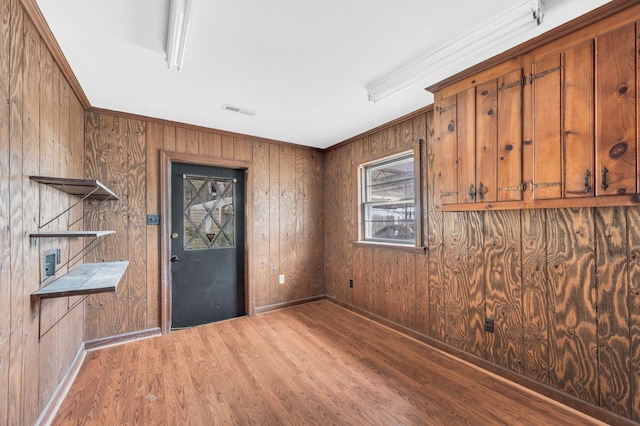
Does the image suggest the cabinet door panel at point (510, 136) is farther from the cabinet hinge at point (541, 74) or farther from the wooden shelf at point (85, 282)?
the wooden shelf at point (85, 282)

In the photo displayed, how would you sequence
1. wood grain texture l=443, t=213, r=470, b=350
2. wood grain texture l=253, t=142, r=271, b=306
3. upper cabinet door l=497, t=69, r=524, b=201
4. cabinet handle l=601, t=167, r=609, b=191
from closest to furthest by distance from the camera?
cabinet handle l=601, t=167, r=609, b=191
upper cabinet door l=497, t=69, r=524, b=201
wood grain texture l=443, t=213, r=470, b=350
wood grain texture l=253, t=142, r=271, b=306

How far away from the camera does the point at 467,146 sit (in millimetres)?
2119

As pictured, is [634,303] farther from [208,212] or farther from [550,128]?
[208,212]

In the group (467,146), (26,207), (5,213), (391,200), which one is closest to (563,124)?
(467,146)

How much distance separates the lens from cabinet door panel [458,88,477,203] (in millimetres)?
2086

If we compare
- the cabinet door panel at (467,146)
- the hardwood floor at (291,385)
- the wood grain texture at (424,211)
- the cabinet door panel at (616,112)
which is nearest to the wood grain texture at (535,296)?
the hardwood floor at (291,385)

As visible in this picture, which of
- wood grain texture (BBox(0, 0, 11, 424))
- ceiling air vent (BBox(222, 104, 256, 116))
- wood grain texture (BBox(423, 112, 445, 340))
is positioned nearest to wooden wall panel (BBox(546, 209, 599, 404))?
wood grain texture (BBox(423, 112, 445, 340))

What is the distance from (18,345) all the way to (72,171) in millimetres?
1487

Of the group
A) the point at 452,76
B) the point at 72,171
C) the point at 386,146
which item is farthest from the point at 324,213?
the point at 72,171

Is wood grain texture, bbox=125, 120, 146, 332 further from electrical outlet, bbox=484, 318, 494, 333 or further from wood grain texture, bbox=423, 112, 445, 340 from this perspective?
electrical outlet, bbox=484, 318, 494, 333

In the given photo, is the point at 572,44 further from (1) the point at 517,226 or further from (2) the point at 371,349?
(2) the point at 371,349

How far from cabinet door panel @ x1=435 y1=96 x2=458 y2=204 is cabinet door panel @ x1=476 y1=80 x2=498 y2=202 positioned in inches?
7.0

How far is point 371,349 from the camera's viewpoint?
2627 mm

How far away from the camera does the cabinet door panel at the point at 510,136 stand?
1.84 m
